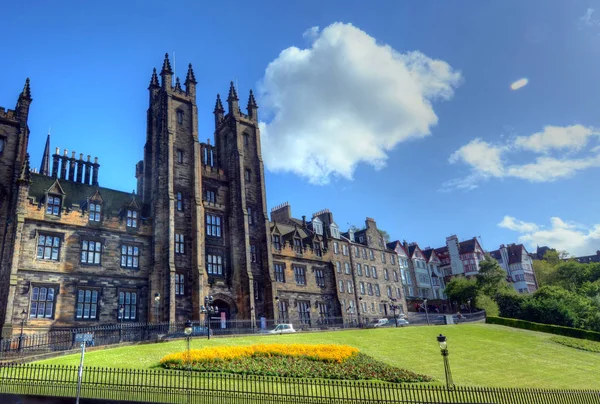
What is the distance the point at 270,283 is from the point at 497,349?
2153cm

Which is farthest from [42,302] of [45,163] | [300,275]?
[45,163]

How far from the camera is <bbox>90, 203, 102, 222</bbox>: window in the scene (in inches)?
1497

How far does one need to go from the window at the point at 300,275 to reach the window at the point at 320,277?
2.14 metres

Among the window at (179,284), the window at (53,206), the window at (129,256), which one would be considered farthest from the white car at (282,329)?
the window at (53,206)

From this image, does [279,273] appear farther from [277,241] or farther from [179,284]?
[179,284]

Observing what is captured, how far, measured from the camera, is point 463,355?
3088cm

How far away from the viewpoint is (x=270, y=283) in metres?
46.3

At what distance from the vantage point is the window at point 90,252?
36500mm

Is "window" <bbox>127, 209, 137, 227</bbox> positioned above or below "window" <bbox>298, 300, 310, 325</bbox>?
above

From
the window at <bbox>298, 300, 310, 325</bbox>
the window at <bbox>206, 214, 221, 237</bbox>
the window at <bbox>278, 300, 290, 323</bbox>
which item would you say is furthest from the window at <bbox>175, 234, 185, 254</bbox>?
the window at <bbox>298, 300, 310, 325</bbox>

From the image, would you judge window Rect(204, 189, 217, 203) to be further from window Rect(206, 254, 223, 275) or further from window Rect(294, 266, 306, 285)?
window Rect(294, 266, 306, 285)

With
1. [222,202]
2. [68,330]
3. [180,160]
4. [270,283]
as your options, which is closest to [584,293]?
[270,283]

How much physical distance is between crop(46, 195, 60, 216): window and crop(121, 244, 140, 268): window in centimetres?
576

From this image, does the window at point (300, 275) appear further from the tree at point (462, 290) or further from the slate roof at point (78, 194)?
the tree at point (462, 290)
